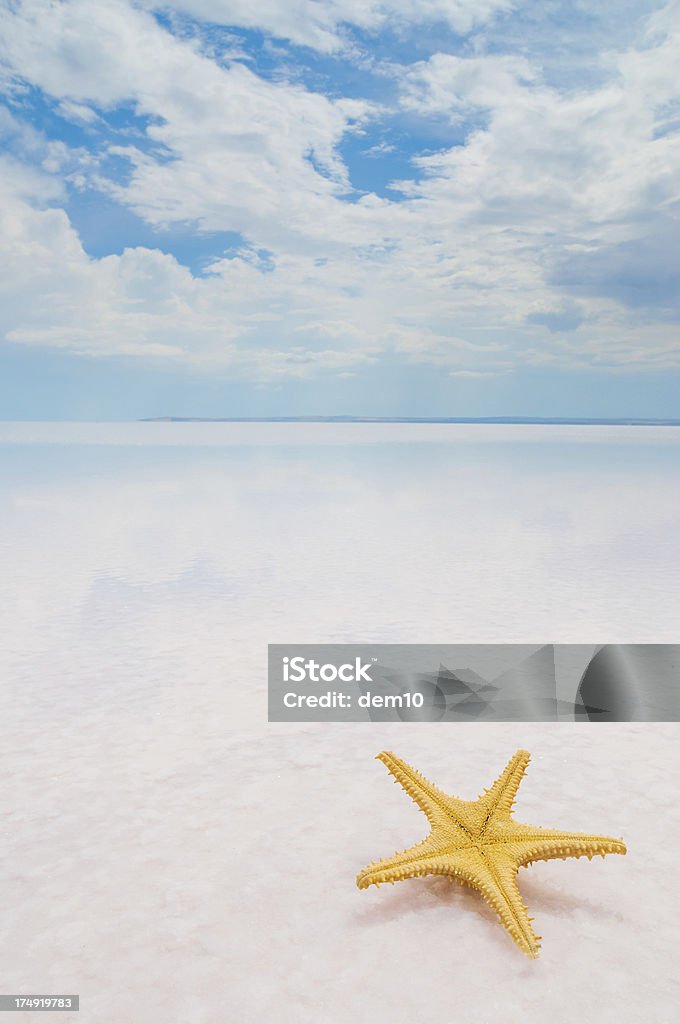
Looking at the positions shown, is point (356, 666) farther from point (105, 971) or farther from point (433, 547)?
point (433, 547)

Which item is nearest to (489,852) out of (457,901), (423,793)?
(457,901)

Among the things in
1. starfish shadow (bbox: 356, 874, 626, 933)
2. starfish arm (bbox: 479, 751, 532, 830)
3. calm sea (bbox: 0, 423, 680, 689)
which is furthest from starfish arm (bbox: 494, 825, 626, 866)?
calm sea (bbox: 0, 423, 680, 689)

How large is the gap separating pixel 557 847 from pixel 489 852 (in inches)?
13.0

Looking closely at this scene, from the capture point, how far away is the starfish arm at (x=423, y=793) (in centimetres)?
448

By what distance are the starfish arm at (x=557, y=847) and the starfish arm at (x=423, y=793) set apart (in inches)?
14.2

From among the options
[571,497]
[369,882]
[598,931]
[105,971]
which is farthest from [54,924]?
[571,497]

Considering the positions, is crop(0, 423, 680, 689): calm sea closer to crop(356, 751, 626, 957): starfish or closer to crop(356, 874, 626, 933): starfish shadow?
crop(356, 874, 626, 933): starfish shadow

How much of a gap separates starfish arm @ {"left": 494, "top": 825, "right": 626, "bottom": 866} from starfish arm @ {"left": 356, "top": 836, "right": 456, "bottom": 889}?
33cm

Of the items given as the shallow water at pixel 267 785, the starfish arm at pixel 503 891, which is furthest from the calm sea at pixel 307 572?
the starfish arm at pixel 503 891

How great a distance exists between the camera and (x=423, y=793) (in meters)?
4.65

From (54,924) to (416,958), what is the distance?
5.91 ft

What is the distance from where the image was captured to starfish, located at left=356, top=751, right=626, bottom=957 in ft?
12.9

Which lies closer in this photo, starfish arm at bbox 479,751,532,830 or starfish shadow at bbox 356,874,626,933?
starfish shadow at bbox 356,874,626,933

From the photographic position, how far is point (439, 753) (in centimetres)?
648
